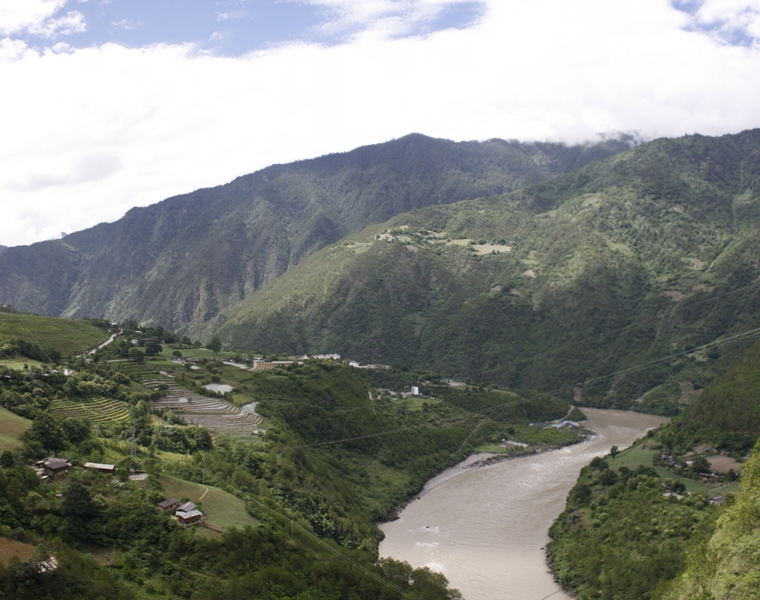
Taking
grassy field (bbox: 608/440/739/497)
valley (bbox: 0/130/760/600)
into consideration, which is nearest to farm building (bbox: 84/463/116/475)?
valley (bbox: 0/130/760/600)

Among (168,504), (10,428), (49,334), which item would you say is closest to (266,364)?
(49,334)

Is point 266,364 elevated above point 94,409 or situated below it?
below

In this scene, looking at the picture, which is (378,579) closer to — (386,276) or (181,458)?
(181,458)

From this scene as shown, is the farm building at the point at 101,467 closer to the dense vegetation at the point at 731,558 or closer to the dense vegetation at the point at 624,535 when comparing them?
the dense vegetation at the point at 731,558

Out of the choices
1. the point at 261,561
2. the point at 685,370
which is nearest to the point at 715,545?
the point at 261,561

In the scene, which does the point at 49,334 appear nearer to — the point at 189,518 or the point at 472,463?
the point at 189,518

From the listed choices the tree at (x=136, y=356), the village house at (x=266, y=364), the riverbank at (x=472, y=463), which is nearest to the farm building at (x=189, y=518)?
the riverbank at (x=472, y=463)
